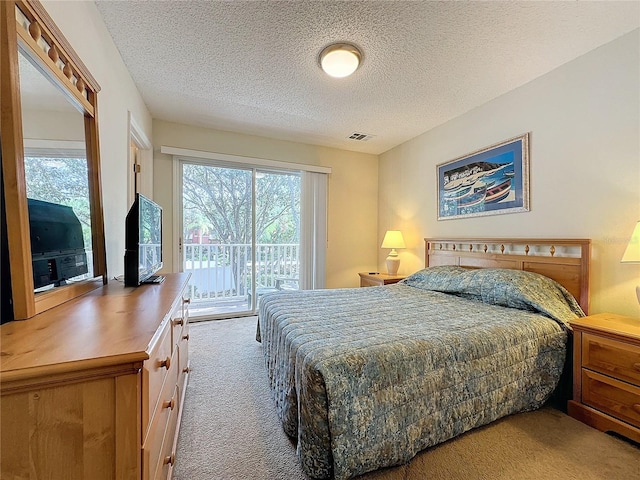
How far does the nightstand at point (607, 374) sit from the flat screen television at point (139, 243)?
8.70ft

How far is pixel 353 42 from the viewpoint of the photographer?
1941 millimetres

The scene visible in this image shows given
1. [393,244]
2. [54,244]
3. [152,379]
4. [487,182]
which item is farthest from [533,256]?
[54,244]

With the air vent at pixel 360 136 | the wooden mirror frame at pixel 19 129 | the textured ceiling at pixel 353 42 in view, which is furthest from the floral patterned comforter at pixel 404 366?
the air vent at pixel 360 136

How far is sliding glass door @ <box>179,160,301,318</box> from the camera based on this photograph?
12.3ft

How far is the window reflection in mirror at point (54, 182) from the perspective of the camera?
37.9 inches

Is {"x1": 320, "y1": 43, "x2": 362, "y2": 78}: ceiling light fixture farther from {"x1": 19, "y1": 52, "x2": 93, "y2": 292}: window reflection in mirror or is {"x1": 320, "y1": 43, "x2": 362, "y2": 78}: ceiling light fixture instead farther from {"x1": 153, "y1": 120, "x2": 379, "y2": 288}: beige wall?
{"x1": 153, "y1": 120, "x2": 379, "y2": 288}: beige wall

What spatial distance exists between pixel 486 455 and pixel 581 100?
2.57 meters

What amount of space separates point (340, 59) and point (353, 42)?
14 cm

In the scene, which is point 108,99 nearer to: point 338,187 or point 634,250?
point 338,187

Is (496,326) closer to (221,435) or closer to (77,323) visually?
(221,435)

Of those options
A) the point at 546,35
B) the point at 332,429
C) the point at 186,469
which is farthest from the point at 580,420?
the point at 546,35

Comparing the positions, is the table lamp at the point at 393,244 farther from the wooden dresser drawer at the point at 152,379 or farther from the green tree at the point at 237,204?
the wooden dresser drawer at the point at 152,379

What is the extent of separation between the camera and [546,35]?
1864 millimetres

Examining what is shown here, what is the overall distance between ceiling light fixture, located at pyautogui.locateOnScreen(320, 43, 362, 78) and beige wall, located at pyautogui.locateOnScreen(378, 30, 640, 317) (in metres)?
1.63
